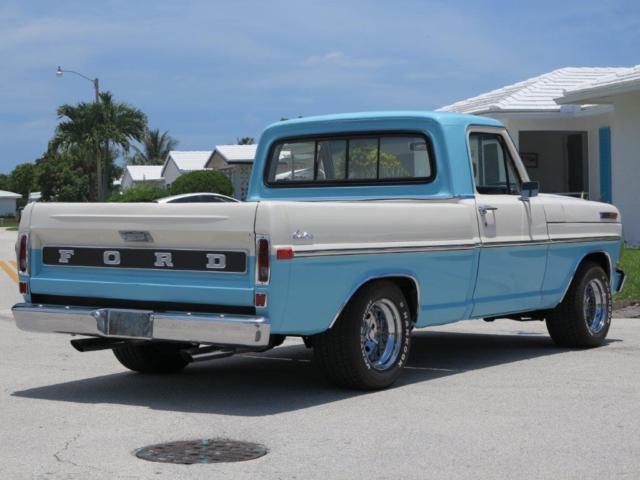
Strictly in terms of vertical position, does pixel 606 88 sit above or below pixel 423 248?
above

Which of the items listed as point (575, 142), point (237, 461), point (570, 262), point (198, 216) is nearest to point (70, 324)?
point (198, 216)

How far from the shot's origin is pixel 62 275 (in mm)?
8438

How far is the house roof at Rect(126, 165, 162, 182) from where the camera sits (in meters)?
94.9

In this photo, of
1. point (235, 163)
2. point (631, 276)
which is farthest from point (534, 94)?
point (235, 163)

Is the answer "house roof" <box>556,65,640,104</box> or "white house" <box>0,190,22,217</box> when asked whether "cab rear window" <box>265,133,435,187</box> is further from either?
"white house" <box>0,190,22,217</box>

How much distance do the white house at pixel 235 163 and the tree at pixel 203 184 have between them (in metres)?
5.37

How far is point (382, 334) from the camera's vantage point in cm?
859

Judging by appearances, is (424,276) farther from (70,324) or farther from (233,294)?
(70,324)

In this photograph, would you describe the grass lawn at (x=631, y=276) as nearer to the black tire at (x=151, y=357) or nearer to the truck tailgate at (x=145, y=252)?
the black tire at (x=151, y=357)

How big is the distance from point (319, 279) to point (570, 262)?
355 cm

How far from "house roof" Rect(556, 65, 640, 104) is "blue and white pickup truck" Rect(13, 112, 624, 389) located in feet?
36.3

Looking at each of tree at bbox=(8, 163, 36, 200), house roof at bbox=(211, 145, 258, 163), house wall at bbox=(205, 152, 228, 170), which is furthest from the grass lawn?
tree at bbox=(8, 163, 36, 200)

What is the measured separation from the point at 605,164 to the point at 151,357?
17851mm

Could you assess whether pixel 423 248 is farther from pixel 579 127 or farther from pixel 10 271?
pixel 579 127
